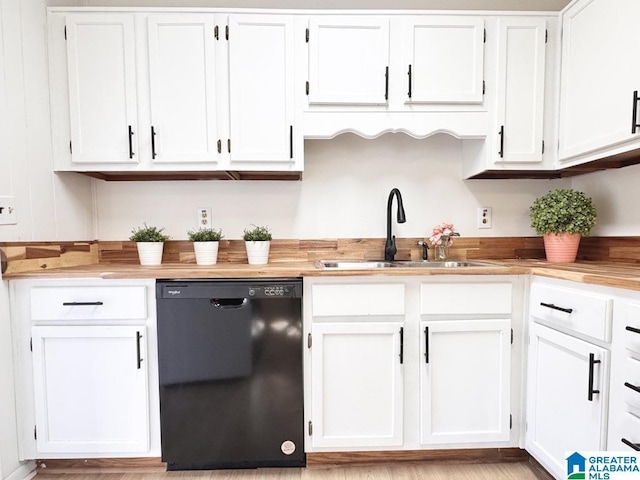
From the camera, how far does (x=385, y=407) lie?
1443 millimetres

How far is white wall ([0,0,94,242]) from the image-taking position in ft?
4.50

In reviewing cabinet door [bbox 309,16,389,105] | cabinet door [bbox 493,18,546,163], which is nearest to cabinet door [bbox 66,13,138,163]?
cabinet door [bbox 309,16,389,105]

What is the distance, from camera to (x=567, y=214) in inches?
63.7

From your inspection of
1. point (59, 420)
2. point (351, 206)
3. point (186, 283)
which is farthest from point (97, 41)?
point (59, 420)

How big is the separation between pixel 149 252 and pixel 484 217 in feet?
6.26

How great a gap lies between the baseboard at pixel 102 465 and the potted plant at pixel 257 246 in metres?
0.99

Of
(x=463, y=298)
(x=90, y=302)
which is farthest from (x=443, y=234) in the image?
(x=90, y=302)

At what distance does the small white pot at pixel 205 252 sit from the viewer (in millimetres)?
1737

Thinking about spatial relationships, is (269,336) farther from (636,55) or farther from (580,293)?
(636,55)

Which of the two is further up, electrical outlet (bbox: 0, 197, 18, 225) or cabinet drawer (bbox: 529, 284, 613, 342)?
electrical outlet (bbox: 0, 197, 18, 225)

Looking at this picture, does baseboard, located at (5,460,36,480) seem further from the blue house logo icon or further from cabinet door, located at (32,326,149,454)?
the blue house logo icon

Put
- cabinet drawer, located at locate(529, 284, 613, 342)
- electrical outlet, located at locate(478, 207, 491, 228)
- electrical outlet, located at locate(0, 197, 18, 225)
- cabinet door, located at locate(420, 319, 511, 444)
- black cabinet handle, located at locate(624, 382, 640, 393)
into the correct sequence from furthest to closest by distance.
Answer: electrical outlet, located at locate(478, 207, 491, 228), cabinet door, located at locate(420, 319, 511, 444), electrical outlet, located at locate(0, 197, 18, 225), cabinet drawer, located at locate(529, 284, 613, 342), black cabinet handle, located at locate(624, 382, 640, 393)

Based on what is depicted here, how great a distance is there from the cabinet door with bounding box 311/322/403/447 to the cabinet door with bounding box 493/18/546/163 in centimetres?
109

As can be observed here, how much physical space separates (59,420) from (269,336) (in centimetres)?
98
